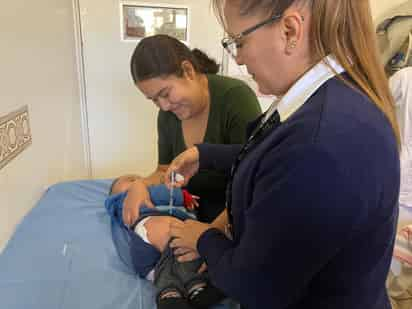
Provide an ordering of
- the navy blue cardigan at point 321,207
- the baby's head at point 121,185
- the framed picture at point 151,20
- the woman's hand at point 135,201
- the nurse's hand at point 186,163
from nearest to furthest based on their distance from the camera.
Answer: the navy blue cardigan at point 321,207
the nurse's hand at point 186,163
the woman's hand at point 135,201
the baby's head at point 121,185
the framed picture at point 151,20

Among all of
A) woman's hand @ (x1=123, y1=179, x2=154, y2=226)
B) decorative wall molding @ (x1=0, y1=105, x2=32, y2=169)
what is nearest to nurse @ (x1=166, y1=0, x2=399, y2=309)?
woman's hand @ (x1=123, y1=179, x2=154, y2=226)

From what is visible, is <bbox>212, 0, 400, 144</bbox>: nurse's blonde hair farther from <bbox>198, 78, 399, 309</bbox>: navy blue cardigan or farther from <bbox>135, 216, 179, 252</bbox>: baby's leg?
<bbox>135, 216, 179, 252</bbox>: baby's leg

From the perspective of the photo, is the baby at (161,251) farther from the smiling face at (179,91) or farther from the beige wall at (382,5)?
the beige wall at (382,5)

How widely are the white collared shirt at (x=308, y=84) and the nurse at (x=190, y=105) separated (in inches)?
24.3

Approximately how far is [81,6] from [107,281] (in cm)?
190

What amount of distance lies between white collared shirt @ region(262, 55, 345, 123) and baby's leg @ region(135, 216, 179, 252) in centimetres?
64

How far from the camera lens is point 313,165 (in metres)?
0.47

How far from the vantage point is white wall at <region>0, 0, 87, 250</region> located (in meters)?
1.14

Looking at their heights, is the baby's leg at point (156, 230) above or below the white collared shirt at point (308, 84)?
below

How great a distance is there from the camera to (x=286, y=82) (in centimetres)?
60

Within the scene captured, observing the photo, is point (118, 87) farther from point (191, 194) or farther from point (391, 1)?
point (391, 1)

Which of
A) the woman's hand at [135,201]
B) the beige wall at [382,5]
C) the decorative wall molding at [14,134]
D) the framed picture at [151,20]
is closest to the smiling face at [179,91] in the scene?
the woman's hand at [135,201]

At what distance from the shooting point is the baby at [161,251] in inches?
35.3

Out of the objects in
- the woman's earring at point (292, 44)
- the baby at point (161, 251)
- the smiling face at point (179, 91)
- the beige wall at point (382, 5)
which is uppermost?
the beige wall at point (382, 5)
